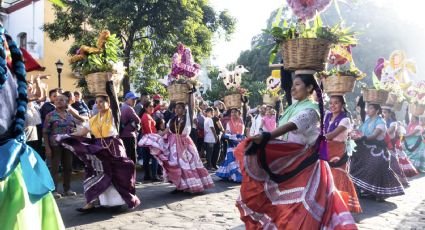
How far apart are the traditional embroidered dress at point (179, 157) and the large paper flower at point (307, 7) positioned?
441 centimetres

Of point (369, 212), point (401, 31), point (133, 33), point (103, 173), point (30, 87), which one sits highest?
point (401, 31)

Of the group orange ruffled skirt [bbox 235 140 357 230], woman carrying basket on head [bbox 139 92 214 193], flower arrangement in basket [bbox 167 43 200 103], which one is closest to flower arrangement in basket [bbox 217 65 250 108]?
flower arrangement in basket [bbox 167 43 200 103]

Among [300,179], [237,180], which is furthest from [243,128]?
[300,179]

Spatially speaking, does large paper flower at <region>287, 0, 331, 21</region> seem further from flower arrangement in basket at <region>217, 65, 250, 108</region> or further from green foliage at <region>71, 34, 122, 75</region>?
flower arrangement in basket at <region>217, 65, 250, 108</region>

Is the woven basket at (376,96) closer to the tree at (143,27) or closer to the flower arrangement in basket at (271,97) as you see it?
the flower arrangement in basket at (271,97)

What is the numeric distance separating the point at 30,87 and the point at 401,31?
160 ft

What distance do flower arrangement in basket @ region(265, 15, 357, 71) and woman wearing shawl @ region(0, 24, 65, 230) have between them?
235 cm

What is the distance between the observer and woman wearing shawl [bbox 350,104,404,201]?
816 centimetres

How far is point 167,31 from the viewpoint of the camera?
16797mm

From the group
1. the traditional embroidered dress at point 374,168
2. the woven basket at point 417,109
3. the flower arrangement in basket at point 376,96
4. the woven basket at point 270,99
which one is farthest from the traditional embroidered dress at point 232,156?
the woven basket at point 417,109

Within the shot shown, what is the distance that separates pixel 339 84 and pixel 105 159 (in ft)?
11.9

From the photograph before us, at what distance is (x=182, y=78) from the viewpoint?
8.25 meters

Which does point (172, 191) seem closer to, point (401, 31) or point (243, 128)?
point (243, 128)

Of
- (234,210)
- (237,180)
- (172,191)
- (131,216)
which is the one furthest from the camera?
(237,180)
